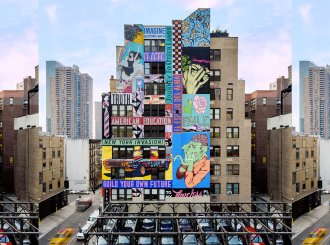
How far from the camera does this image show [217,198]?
20.6 meters

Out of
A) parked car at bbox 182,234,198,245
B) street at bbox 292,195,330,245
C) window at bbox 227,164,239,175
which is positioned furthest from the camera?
window at bbox 227,164,239,175

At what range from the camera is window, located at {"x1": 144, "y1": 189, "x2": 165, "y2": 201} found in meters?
20.7

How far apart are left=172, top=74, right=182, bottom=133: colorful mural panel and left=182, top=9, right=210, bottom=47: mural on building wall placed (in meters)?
2.23

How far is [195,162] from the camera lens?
20500 mm

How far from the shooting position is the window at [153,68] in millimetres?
20766

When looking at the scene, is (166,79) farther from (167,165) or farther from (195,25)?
(167,165)

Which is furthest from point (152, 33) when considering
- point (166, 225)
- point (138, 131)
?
point (166, 225)

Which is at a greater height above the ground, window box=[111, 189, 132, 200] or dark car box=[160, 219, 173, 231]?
window box=[111, 189, 132, 200]

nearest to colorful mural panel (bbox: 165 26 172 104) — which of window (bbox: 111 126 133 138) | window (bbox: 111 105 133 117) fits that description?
window (bbox: 111 105 133 117)

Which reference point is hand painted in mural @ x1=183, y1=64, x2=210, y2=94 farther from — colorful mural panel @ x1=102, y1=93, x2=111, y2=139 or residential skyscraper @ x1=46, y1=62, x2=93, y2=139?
residential skyscraper @ x1=46, y1=62, x2=93, y2=139

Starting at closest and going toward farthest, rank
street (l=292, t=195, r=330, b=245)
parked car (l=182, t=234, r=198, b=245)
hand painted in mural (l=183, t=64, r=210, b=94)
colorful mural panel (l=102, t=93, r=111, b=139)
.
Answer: street (l=292, t=195, r=330, b=245) → parked car (l=182, t=234, r=198, b=245) → hand painted in mural (l=183, t=64, r=210, b=94) → colorful mural panel (l=102, t=93, r=111, b=139)

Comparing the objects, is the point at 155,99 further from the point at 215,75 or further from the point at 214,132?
the point at 214,132

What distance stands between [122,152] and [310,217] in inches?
442

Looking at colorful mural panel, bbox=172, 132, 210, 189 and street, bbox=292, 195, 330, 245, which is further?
colorful mural panel, bbox=172, 132, 210, 189
